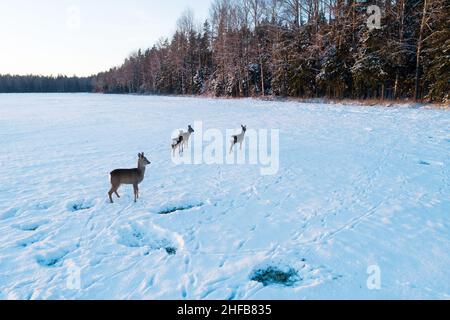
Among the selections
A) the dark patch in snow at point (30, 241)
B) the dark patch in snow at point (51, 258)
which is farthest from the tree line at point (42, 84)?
the dark patch in snow at point (51, 258)

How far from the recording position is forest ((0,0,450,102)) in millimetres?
26297

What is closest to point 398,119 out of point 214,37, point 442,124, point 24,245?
point 442,124

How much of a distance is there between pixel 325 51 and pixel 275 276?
35356mm

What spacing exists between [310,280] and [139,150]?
10.2 metres

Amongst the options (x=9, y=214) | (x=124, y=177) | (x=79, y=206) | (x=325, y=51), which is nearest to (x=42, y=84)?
(x=325, y=51)

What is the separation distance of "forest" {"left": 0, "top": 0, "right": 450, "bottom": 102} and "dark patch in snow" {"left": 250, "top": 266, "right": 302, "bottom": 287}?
86.1 ft

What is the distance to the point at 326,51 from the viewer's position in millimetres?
34688

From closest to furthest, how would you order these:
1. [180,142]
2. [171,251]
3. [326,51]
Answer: [171,251] < [180,142] < [326,51]

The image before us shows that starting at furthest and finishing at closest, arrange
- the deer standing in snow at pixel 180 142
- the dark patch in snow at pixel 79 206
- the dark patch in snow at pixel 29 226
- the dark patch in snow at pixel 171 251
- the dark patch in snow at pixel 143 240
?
the deer standing in snow at pixel 180 142, the dark patch in snow at pixel 79 206, the dark patch in snow at pixel 29 226, the dark patch in snow at pixel 143 240, the dark patch in snow at pixel 171 251

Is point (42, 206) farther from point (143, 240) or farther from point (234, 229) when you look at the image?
point (234, 229)

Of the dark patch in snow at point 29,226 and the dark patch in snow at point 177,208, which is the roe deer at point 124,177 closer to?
the dark patch in snow at point 177,208

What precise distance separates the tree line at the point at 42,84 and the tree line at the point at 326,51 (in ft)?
363

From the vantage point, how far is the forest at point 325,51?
26.3 meters

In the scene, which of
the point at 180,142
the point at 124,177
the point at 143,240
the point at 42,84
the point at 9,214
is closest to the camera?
the point at 143,240
